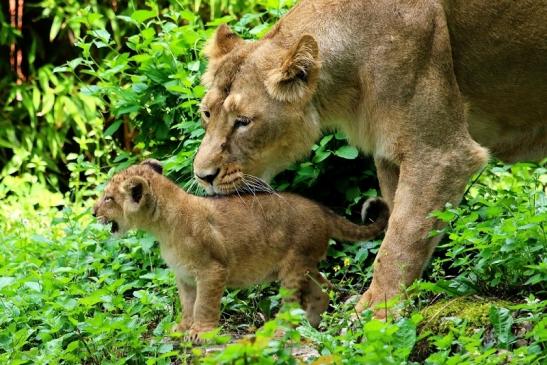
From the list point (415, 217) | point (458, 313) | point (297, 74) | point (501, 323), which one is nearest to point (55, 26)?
point (297, 74)

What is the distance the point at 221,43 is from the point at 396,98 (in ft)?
4.17

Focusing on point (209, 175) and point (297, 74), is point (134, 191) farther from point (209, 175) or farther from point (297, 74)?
point (297, 74)

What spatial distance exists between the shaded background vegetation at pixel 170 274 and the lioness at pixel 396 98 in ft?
0.81

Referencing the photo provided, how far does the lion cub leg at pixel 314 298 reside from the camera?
620 centimetres

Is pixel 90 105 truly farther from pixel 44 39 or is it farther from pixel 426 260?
pixel 426 260

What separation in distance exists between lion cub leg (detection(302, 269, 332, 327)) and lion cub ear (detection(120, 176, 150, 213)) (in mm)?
988

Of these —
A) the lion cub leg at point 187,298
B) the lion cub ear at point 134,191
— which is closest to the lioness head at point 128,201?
the lion cub ear at point 134,191

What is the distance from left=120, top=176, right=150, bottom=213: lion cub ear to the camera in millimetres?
6086

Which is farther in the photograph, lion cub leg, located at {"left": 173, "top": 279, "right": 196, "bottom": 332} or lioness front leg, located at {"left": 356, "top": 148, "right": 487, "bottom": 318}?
lion cub leg, located at {"left": 173, "top": 279, "right": 196, "bottom": 332}

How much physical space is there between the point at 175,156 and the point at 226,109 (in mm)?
1236

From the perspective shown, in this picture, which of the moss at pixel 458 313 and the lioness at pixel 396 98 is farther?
the lioness at pixel 396 98

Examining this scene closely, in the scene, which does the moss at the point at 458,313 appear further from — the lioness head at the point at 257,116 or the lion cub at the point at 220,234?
the lioness head at the point at 257,116

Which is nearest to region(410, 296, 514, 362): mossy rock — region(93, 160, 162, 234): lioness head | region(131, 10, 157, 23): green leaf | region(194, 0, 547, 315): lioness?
region(194, 0, 547, 315): lioness

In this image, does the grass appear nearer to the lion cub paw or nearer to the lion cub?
the lion cub paw
